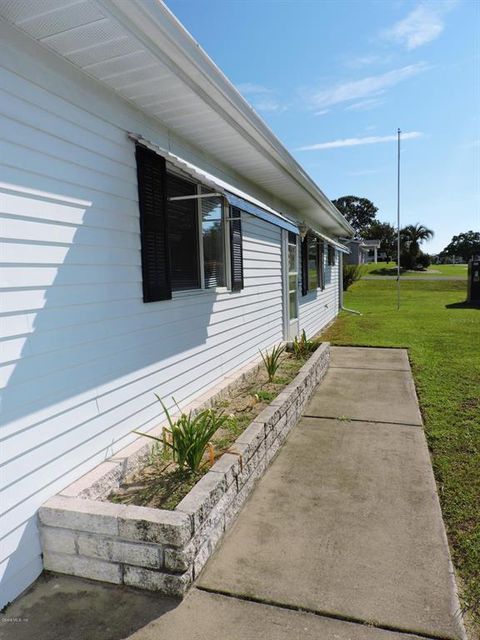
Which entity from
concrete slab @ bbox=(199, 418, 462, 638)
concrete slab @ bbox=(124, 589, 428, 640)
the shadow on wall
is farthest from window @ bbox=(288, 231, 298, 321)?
concrete slab @ bbox=(124, 589, 428, 640)

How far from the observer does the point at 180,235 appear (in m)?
4.35

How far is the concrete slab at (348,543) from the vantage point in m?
2.20

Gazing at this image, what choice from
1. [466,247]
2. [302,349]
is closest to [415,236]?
[302,349]

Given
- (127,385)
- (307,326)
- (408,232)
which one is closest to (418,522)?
(127,385)

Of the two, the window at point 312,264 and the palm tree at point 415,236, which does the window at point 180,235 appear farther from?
the palm tree at point 415,236

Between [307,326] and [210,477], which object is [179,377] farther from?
[307,326]

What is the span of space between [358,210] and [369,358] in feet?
296

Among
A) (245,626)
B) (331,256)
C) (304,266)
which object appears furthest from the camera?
(331,256)

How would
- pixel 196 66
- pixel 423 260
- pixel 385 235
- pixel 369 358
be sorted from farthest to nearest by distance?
pixel 385 235
pixel 423 260
pixel 369 358
pixel 196 66

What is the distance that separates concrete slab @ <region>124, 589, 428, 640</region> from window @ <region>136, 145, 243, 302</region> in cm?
222

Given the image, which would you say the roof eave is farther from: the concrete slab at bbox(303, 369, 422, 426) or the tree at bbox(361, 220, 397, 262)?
the tree at bbox(361, 220, 397, 262)

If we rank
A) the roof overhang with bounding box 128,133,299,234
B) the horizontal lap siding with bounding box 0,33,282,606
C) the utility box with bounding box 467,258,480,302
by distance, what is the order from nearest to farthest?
1. the horizontal lap siding with bounding box 0,33,282,606
2. the roof overhang with bounding box 128,133,299,234
3. the utility box with bounding box 467,258,480,302

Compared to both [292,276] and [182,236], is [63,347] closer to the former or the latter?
[182,236]

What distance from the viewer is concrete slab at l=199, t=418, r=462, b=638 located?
2.20m
